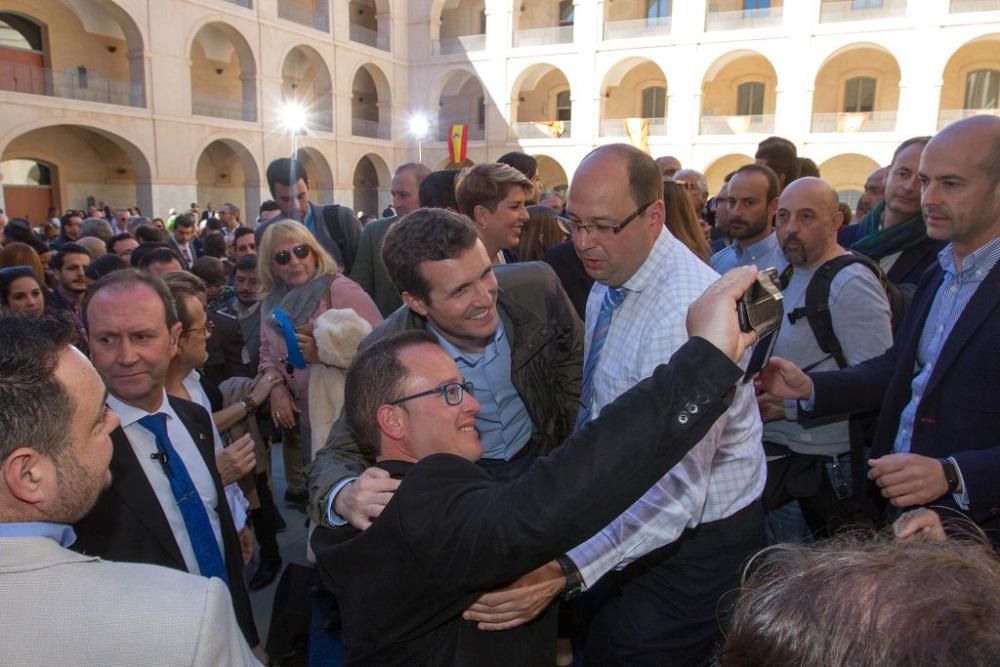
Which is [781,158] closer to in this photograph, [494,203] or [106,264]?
[494,203]

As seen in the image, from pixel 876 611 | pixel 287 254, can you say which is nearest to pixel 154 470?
pixel 287 254

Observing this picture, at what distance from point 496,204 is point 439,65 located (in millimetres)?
26169

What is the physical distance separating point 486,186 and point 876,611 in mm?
2824

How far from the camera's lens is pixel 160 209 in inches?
760

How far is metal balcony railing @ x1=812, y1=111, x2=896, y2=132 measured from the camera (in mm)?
21969

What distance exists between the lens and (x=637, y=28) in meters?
25.3

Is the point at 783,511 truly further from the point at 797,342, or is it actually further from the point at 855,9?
the point at 855,9

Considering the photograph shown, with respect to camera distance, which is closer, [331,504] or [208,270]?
[331,504]

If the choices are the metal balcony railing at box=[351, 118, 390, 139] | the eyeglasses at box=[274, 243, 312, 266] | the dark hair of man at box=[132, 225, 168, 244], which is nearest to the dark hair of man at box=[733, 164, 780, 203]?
the eyeglasses at box=[274, 243, 312, 266]

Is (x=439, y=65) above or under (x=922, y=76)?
above

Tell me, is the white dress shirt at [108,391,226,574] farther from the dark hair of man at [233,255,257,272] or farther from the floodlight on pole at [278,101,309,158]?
the floodlight on pole at [278,101,309,158]

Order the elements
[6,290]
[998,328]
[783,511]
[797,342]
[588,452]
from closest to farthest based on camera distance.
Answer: [588,452] → [998,328] → [797,342] → [783,511] → [6,290]

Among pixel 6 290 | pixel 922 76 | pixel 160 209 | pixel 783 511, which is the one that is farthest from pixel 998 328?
pixel 922 76

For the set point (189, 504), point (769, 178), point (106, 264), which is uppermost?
point (769, 178)
